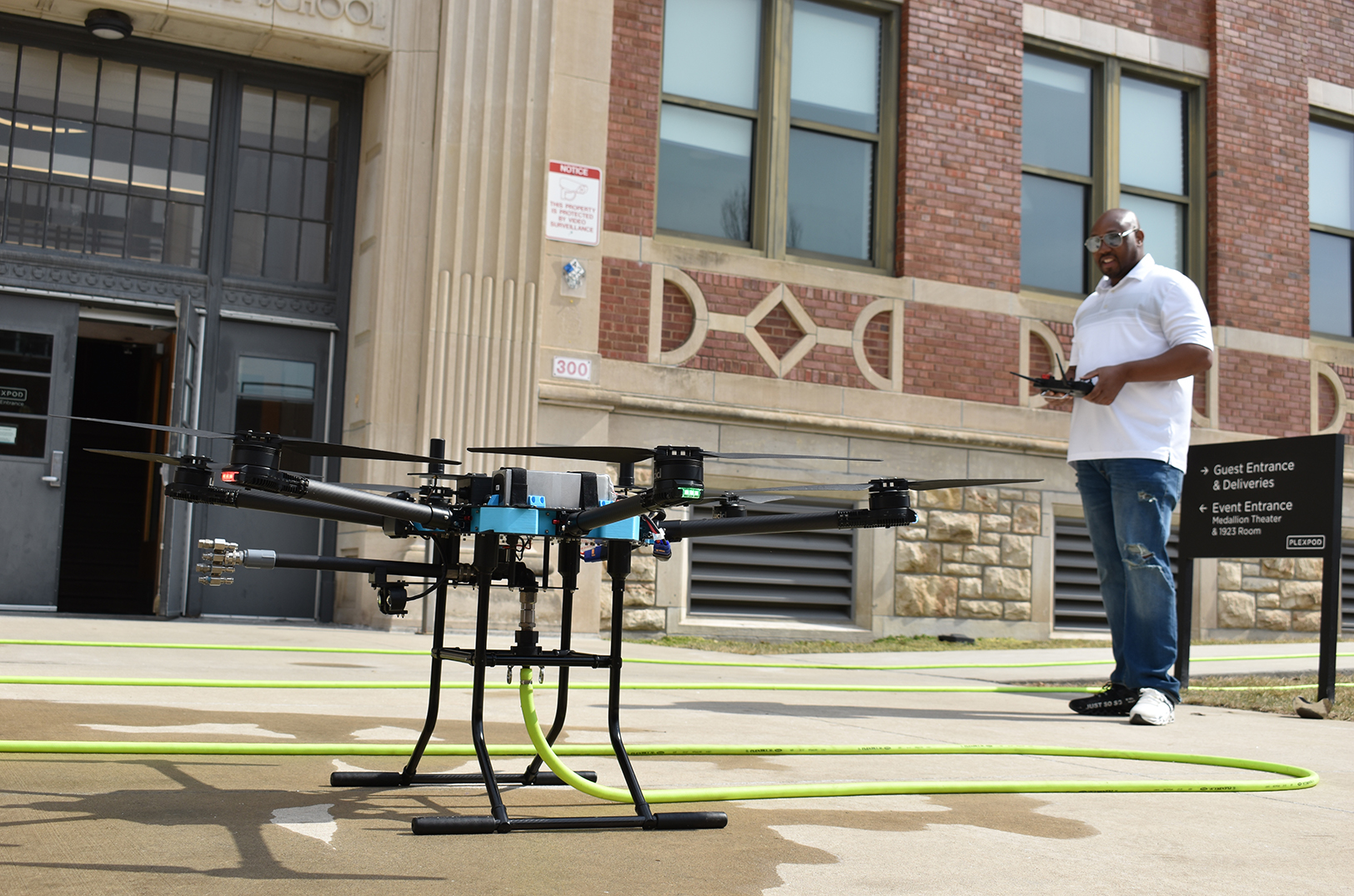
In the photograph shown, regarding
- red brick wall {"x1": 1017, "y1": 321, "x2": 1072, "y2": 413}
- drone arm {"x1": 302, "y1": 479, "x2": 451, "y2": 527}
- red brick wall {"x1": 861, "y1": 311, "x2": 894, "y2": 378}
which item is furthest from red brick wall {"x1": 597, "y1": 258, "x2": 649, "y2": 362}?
drone arm {"x1": 302, "y1": 479, "x2": 451, "y2": 527}

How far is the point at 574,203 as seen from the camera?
9.74m

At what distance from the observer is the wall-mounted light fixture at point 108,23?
8969 mm

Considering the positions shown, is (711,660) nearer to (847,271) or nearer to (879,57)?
(847,271)

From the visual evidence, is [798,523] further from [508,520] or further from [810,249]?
[810,249]

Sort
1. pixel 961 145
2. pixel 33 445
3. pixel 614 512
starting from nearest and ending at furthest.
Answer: pixel 614 512 < pixel 33 445 < pixel 961 145

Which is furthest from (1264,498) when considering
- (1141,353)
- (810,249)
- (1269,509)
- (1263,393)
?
(1263,393)

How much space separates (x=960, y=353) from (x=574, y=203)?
144 inches

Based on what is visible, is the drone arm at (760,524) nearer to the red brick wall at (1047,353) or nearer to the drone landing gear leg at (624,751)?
the drone landing gear leg at (624,751)

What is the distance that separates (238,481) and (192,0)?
7793 millimetres

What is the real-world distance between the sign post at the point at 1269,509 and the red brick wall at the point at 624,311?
425cm

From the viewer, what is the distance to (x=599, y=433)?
31.6 feet

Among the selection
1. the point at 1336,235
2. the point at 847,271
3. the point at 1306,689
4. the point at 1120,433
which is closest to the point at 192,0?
the point at 847,271

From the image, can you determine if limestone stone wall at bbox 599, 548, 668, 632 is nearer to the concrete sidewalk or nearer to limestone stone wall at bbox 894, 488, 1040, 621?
limestone stone wall at bbox 894, 488, 1040, 621

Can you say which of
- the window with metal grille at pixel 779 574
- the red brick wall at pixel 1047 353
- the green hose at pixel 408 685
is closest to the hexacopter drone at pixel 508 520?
the green hose at pixel 408 685
